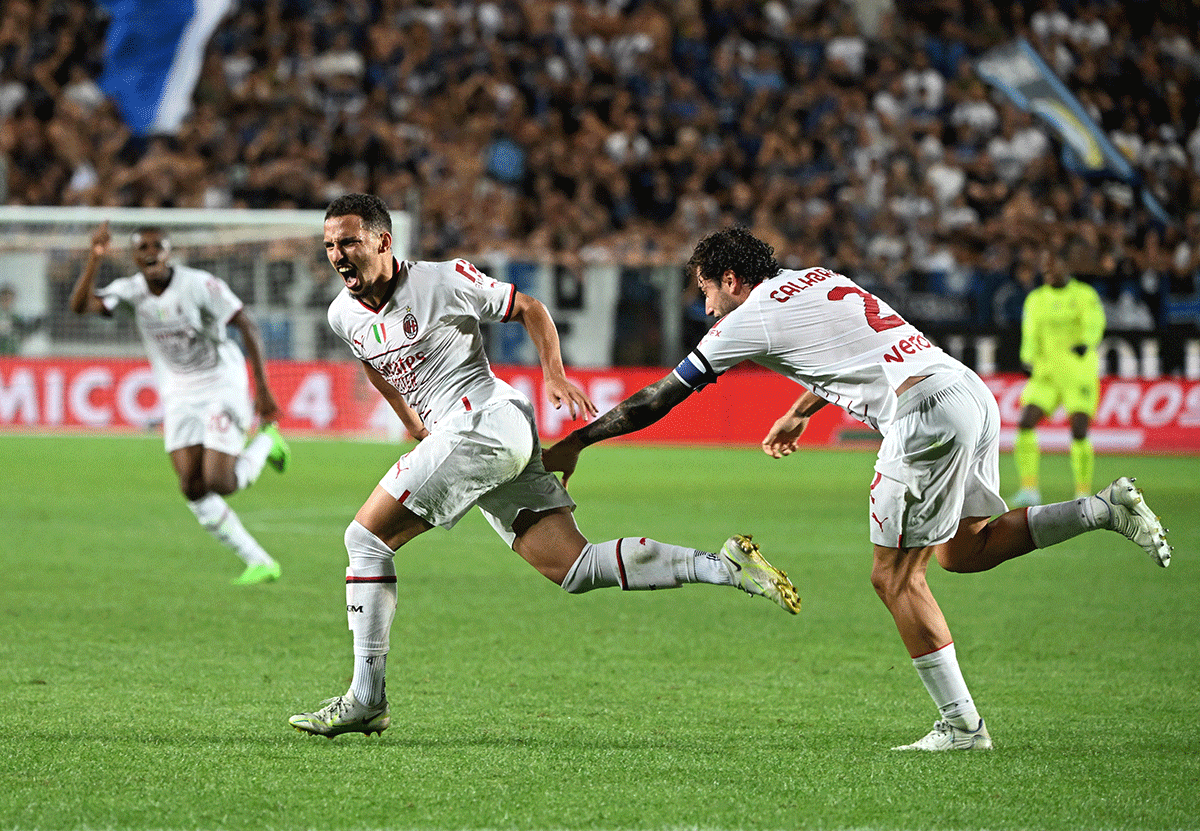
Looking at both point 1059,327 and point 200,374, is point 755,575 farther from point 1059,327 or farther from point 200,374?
point 1059,327

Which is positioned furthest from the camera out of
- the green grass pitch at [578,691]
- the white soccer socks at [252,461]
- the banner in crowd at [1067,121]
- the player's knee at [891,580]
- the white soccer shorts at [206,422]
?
the banner in crowd at [1067,121]

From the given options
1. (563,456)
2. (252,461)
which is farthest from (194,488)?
(563,456)

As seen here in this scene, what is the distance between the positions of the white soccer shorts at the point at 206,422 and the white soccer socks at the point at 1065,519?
5940 mm

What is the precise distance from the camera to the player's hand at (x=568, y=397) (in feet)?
17.4

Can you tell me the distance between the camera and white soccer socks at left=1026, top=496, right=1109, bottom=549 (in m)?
5.58

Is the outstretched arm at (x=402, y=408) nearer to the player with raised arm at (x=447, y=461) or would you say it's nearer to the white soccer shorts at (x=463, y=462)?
the player with raised arm at (x=447, y=461)

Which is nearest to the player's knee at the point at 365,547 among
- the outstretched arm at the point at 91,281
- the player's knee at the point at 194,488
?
the player's knee at the point at 194,488

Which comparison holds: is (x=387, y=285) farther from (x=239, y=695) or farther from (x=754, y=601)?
(x=754, y=601)

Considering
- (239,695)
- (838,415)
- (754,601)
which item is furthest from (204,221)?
(239,695)

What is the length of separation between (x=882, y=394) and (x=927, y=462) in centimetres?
28

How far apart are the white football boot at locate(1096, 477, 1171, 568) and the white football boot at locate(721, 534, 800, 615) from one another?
132 centimetres

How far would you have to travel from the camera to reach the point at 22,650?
23.2ft

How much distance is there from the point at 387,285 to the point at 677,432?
1603 centimetres

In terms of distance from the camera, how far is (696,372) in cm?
514
